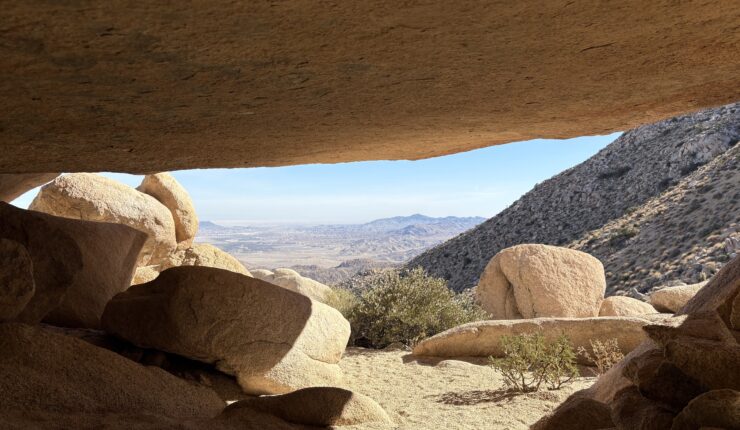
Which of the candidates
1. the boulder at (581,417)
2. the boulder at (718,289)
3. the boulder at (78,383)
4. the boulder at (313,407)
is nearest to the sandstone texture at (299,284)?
the boulder at (313,407)

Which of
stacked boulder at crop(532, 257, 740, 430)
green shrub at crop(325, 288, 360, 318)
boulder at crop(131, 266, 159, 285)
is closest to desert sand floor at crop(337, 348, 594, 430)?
green shrub at crop(325, 288, 360, 318)

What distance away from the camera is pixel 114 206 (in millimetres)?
13125

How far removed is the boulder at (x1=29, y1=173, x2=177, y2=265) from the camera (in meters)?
12.6

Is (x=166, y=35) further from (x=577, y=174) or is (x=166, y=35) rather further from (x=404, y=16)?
(x=577, y=174)

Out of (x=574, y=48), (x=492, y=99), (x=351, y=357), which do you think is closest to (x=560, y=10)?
(x=574, y=48)

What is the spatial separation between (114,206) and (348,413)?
910 cm

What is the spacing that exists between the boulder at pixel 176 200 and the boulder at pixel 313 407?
9909mm

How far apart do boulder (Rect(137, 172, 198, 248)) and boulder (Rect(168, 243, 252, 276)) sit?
0.44 metres

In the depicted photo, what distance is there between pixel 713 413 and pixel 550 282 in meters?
11.5

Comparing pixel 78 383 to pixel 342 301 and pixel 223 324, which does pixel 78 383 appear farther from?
pixel 342 301

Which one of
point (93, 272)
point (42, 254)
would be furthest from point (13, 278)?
point (93, 272)

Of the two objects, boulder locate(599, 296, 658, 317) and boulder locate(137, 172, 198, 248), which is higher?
boulder locate(137, 172, 198, 248)

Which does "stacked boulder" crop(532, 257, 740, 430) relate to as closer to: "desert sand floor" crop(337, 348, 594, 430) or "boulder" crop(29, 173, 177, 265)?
"desert sand floor" crop(337, 348, 594, 430)

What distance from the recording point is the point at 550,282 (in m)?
14.0
